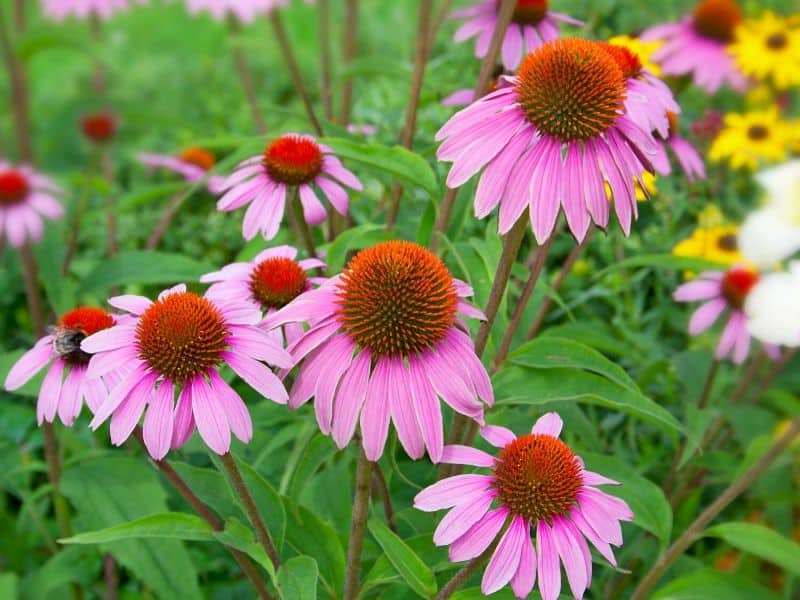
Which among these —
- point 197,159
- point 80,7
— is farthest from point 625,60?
point 80,7

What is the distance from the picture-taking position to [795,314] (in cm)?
61

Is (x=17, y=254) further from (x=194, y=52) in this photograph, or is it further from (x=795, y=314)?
(x=194, y=52)

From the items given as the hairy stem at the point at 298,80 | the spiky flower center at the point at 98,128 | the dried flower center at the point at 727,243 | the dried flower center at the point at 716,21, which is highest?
the dried flower center at the point at 716,21

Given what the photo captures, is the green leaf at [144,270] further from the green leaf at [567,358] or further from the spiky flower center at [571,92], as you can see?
the spiky flower center at [571,92]

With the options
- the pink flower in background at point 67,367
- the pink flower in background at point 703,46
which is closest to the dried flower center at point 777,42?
the pink flower in background at point 703,46

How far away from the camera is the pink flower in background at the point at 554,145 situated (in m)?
0.79

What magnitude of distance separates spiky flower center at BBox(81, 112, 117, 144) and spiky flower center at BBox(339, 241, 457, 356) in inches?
69.4

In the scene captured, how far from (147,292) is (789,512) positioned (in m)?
1.25

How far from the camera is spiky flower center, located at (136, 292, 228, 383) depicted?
79 cm

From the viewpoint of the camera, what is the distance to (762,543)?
933 mm

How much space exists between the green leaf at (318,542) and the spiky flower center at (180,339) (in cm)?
25

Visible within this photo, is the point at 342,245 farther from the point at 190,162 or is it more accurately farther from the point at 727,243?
A: the point at 190,162

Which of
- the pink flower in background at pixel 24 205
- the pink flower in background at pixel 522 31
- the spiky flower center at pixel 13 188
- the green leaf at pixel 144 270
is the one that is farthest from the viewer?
the spiky flower center at pixel 13 188

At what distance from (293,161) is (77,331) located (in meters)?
0.33
